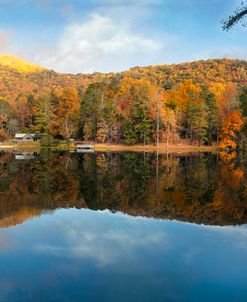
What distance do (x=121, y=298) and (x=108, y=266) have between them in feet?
6.20

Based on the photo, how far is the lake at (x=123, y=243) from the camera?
8.46 m

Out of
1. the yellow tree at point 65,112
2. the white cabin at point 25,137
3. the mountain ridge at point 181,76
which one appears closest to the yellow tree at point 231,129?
the yellow tree at point 65,112

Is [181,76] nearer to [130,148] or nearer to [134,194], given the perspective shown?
[130,148]

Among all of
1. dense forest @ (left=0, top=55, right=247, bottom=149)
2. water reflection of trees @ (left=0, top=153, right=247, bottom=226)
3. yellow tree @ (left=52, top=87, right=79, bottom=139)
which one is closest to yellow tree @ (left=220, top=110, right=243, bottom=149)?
dense forest @ (left=0, top=55, right=247, bottom=149)

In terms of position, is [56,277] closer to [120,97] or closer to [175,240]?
[175,240]

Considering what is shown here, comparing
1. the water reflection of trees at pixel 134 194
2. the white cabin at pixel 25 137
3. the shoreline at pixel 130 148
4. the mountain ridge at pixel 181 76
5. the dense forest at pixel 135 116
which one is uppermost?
the mountain ridge at pixel 181 76

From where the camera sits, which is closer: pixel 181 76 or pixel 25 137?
pixel 25 137

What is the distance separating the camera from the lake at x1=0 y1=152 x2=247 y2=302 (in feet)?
27.8

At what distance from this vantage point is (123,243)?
475 inches

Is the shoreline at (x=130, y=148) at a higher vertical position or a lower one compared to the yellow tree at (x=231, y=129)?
lower

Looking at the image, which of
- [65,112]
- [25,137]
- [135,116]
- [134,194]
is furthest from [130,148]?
[134,194]

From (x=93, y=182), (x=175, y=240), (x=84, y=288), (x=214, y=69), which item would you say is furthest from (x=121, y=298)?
(x=214, y=69)

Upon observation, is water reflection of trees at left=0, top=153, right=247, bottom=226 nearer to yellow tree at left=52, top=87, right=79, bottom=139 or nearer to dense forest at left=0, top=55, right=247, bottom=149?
dense forest at left=0, top=55, right=247, bottom=149

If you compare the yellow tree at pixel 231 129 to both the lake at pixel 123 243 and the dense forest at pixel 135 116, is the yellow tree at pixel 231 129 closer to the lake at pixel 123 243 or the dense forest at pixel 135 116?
the dense forest at pixel 135 116
